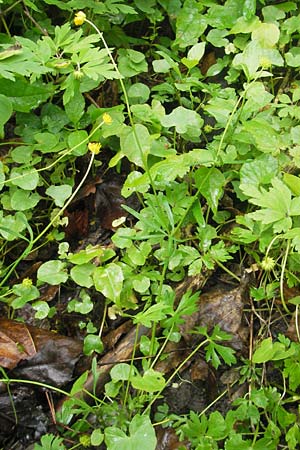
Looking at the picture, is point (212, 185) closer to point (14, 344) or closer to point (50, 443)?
point (14, 344)

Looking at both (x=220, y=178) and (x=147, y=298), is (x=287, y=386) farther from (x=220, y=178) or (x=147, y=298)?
(x=220, y=178)

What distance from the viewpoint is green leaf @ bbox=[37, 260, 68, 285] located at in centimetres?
157

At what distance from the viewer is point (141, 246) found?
5.27 ft

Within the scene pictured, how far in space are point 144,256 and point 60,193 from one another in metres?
0.34

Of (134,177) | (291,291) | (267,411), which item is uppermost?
(134,177)

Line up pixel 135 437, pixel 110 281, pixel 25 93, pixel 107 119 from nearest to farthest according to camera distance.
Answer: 1. pixel 135 437
2. pixel 110 281
3. pixel 107 119
4. pixel 25 93

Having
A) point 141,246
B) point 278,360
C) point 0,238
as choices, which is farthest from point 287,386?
point 0,238

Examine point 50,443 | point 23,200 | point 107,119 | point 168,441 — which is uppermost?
point 107,119

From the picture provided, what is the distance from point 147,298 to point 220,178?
1.39ft

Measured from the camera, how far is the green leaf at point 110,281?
1.51 m

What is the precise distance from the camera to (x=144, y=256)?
5.21ft

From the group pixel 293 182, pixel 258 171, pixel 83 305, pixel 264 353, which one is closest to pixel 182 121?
pixel 258 171

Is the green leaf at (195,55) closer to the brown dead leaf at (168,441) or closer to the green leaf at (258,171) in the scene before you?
the green leaf at (258,171)

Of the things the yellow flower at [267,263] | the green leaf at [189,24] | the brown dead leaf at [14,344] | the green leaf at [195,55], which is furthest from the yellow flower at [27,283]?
the green leaf at [189,24]
